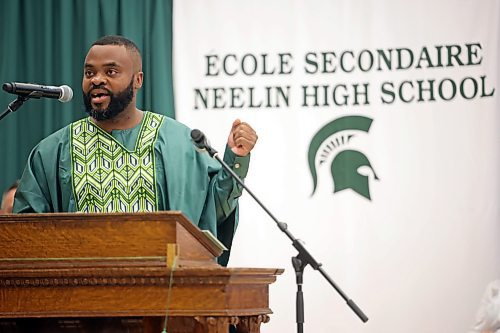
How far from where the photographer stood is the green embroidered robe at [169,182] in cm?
376

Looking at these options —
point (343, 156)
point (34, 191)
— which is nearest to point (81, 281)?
point (34, 191)

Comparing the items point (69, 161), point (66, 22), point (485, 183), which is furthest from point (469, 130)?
point (69, 161)

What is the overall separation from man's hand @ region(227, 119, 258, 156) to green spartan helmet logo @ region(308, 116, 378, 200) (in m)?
2.87

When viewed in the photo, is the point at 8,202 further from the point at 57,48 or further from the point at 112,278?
the point at 112,278

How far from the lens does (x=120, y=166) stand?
3785mm

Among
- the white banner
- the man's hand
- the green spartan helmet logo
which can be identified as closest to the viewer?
the man's hand

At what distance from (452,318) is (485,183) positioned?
0.84 meters

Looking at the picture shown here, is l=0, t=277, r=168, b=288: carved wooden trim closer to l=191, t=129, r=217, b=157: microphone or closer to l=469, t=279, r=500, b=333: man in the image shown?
l=191, t=129, r=217, b=157: microphone

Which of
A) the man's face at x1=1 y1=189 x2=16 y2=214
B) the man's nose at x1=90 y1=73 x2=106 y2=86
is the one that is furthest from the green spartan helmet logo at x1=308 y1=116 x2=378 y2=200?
the man's nose at x1=90 y1=73 x2=106 y2=86

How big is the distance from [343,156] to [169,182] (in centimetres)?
271

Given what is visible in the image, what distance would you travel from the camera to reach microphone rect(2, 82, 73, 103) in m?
3.52

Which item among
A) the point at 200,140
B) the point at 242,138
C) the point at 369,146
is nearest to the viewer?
the point at 200,140

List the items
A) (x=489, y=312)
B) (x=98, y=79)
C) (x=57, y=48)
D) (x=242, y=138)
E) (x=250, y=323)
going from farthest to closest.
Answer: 1. (x=57, y=48)
2. (x=489, y=312)
3. (x=98, y=79)
4. (x=242, y=138)
5. (x=250, y=323)

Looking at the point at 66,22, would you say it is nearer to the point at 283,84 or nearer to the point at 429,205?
the point at 283,84
